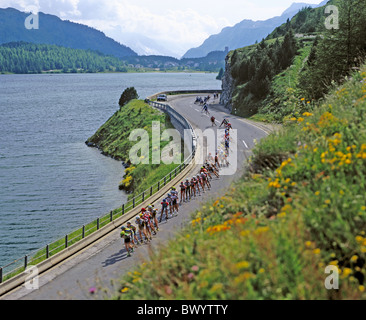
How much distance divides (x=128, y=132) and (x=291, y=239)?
5686cm

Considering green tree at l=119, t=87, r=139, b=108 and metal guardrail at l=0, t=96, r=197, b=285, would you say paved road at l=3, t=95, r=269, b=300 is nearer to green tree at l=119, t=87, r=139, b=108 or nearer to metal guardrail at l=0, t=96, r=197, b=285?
metal guardrail at l=0, t=96, r=197, b=285

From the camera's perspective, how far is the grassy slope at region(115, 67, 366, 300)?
5.83 m

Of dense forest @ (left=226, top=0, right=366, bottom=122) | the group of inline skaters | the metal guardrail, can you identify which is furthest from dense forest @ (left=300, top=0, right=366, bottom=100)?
the metal guardrail

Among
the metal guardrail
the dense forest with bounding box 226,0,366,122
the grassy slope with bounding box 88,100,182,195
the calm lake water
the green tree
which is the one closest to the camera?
the metal guardrail

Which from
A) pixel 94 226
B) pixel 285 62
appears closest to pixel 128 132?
pixel 285 62

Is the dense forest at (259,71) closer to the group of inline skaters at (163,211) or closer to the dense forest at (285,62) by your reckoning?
the dense forest at (285,62)

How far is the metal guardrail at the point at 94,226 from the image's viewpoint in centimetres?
1822

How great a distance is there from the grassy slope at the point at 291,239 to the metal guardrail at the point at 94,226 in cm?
901

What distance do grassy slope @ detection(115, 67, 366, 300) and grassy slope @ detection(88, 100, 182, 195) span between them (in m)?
32.9

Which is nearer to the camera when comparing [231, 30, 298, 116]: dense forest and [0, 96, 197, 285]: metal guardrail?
[0, 96, 197, 285]: metal guardrail
